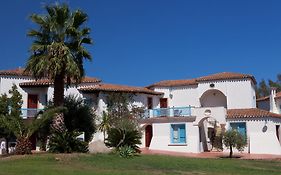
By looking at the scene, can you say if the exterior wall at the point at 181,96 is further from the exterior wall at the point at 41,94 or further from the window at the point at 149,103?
the exterior wall at the point at 41,94

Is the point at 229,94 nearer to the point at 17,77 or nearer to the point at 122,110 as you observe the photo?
the point at 122,110

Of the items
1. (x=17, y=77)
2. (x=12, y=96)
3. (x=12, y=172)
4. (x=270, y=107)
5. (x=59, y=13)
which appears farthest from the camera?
(x=270, y=107)

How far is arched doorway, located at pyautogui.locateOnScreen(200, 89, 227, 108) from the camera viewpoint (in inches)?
1756

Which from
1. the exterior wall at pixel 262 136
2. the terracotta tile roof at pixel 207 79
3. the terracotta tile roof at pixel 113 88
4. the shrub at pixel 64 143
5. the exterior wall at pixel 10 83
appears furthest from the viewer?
the terracotta tile roof at pixel 207 79

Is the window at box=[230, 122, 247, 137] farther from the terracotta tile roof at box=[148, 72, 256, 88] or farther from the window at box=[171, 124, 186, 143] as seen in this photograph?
the terracotta tile roof at box=[148, 72, 256, 88]

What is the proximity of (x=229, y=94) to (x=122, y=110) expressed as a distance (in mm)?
12043

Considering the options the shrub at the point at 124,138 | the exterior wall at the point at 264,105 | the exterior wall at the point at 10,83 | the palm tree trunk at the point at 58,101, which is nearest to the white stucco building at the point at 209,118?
the exterior wall at the point at 264,105

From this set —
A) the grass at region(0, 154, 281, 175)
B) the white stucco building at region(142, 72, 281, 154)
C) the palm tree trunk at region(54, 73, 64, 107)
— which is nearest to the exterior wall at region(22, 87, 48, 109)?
the white stucco building at region(142, 72, 281, 154)

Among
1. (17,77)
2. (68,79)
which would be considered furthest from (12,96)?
(68,79)

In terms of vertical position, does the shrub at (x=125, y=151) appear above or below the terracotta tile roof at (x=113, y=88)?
below

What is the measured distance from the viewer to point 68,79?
97.9ft

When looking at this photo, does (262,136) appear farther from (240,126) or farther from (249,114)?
(249,114)

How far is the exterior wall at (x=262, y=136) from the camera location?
3762 centimetres

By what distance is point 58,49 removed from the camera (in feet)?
92.4
